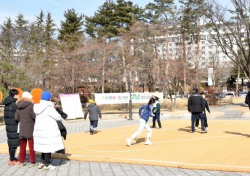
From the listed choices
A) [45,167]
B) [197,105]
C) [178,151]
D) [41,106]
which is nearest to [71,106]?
[197,105]

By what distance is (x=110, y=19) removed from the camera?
42625 millimetres

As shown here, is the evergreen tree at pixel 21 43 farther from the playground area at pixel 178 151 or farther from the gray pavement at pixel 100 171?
the gray pavement at pixel 100 171

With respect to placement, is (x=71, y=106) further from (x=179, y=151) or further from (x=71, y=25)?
(x=71, y=25)

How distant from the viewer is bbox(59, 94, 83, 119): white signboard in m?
21.0

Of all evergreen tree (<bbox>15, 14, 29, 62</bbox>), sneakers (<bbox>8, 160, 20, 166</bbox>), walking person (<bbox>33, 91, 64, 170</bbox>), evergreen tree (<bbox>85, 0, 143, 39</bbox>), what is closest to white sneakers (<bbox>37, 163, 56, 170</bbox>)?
walking person (<bbox>33, 91, 64, 170</bbox>)

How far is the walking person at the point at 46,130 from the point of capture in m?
6.73

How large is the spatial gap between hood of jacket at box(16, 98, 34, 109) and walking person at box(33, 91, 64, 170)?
0.41 m

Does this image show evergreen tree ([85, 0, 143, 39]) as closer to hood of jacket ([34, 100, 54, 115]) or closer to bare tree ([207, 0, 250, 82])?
bare tree ([207, 0, 250, 82])

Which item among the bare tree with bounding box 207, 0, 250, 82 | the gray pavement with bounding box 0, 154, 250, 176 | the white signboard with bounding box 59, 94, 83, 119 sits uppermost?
the bare tree with bounding box 207, 0, 250, 82

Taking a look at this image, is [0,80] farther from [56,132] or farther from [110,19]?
[110,19]

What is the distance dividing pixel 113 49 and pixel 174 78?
10645 millimetres

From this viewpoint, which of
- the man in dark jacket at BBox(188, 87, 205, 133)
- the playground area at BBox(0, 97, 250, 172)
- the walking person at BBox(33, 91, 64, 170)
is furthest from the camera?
the man in dark jacket at BBox(188, 87, 205, 133)

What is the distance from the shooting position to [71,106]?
21.3 metres

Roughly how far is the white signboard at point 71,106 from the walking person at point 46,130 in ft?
46.6
